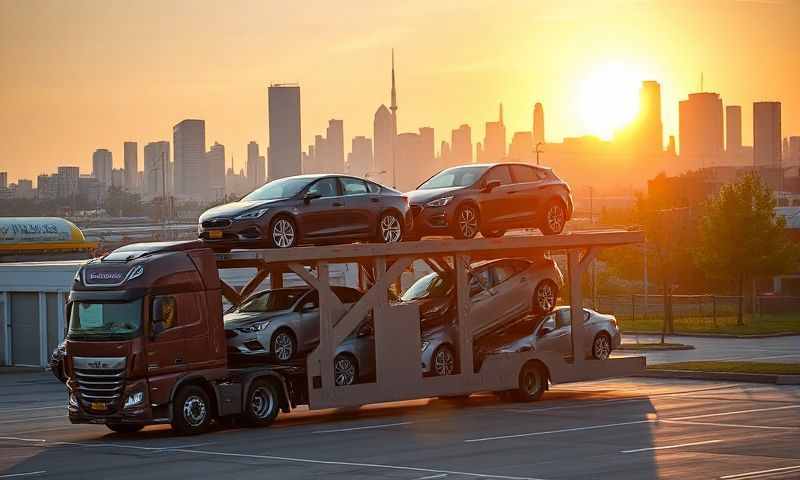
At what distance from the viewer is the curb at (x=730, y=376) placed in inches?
1286

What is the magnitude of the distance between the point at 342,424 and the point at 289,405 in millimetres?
1074

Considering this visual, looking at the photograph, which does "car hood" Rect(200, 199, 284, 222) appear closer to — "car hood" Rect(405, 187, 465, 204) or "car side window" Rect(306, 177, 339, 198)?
"car side window" Rect(306, 177, 339, 198)

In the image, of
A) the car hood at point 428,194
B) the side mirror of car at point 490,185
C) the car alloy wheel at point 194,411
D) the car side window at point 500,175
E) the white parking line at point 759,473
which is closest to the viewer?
the white parking line at point 759,473

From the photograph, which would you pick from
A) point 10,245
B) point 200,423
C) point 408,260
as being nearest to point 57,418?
point 200,423

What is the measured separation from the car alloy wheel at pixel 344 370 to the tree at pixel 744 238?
42575 millimetres

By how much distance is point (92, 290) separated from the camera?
22.7 m

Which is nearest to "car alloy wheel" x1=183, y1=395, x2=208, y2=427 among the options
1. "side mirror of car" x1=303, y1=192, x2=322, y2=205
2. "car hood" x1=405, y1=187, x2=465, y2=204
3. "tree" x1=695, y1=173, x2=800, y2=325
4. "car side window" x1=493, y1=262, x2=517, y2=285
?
"side mirror of car" x1=303, y1=192, x2=322, y2=205

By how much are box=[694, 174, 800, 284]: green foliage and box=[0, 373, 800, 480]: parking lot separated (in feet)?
119

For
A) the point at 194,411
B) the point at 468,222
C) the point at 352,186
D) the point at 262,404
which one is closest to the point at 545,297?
the point at 468,222

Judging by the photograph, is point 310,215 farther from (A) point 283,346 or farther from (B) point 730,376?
(B) point 730,376

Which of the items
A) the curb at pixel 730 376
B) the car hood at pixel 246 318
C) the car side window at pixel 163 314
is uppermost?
the car side window at pixel 163 314

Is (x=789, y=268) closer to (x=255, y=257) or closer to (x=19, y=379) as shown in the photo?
(x=19, y=379)

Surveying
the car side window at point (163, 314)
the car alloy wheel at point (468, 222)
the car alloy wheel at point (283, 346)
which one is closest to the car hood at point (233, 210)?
the car side window at point (163, 314)

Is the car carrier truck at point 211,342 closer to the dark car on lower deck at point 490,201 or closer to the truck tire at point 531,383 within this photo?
the truck tire at point 531,383
